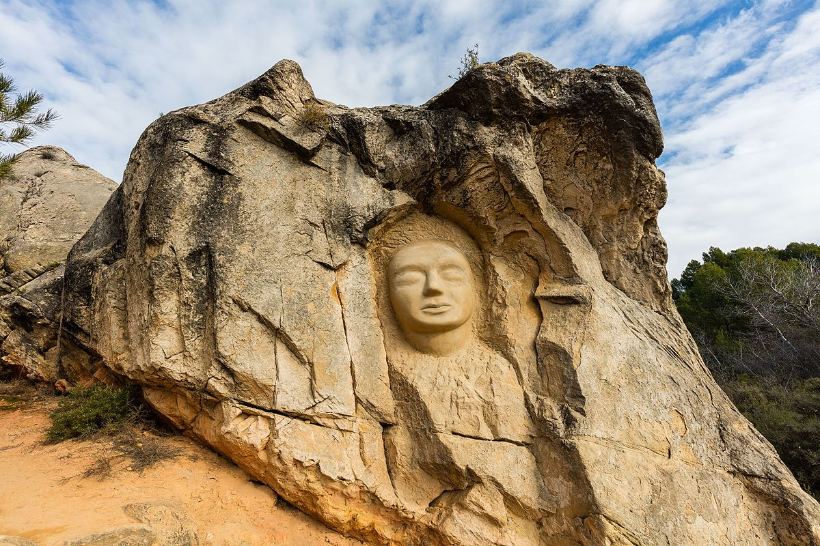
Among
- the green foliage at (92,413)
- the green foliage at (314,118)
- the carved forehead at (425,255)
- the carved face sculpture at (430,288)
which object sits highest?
the green foliage at (314,118)

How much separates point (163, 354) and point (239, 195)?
1.73m

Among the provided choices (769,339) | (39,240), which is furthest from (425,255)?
(769,339)

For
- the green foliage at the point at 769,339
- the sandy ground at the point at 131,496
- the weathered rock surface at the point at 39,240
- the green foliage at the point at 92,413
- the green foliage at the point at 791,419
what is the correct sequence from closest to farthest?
1. the sandy ground at the point at 131,496
2. the green foliage at the point at 92,413
3. the weathered rock surface at the point at 39,240
4. the green foliage at the point at 791,419
5. the green foliage at the point at 769,339

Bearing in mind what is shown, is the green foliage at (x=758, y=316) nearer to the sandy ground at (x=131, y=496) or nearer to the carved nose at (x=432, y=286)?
the carved nose at (x=432, y=286)

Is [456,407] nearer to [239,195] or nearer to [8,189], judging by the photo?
[239,195]

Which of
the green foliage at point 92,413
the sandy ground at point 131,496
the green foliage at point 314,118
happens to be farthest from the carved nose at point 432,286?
the green foliage at point 92,413

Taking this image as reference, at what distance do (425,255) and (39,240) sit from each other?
310 inches

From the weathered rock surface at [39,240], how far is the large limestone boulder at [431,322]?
32.7 inches

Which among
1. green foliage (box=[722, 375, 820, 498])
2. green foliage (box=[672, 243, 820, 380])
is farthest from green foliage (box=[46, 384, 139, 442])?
green foliage (box=[672, 243, 820, 380])

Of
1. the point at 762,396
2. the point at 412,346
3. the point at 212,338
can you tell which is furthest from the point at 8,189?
the point at 762,396

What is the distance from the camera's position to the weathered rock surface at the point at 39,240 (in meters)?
6.31

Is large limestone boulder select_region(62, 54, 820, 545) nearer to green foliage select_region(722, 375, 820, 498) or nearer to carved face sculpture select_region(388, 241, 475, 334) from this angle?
carved face sculpture select_region(388, 241, 475, 334)

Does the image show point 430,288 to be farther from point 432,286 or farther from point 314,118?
point 314,118

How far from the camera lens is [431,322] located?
4.97 m
